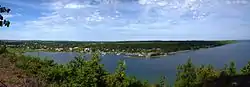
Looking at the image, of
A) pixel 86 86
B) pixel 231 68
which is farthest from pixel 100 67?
pixel 231 68

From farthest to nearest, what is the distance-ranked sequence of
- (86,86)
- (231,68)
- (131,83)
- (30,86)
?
(231,68)
(131,83)
(86,86)
(30,86)

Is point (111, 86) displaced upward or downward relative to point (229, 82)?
downward

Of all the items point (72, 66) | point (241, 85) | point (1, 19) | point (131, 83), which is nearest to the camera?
point (241, 85)

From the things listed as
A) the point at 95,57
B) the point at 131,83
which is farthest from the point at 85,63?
the point at 131,83

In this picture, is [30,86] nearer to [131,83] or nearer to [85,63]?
[85,63]

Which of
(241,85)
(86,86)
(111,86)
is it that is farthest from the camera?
(111,86)

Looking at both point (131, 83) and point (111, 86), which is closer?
point (111, 86)

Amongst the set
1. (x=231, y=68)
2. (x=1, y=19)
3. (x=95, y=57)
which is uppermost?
(x=1, y=19)

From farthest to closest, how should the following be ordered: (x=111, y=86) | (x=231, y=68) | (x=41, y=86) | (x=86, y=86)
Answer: (x=231, y=68)
(x=111, y=86)
(x=86, y=86)
(x=41, y=86)

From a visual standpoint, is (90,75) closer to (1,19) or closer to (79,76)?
(79,76)
